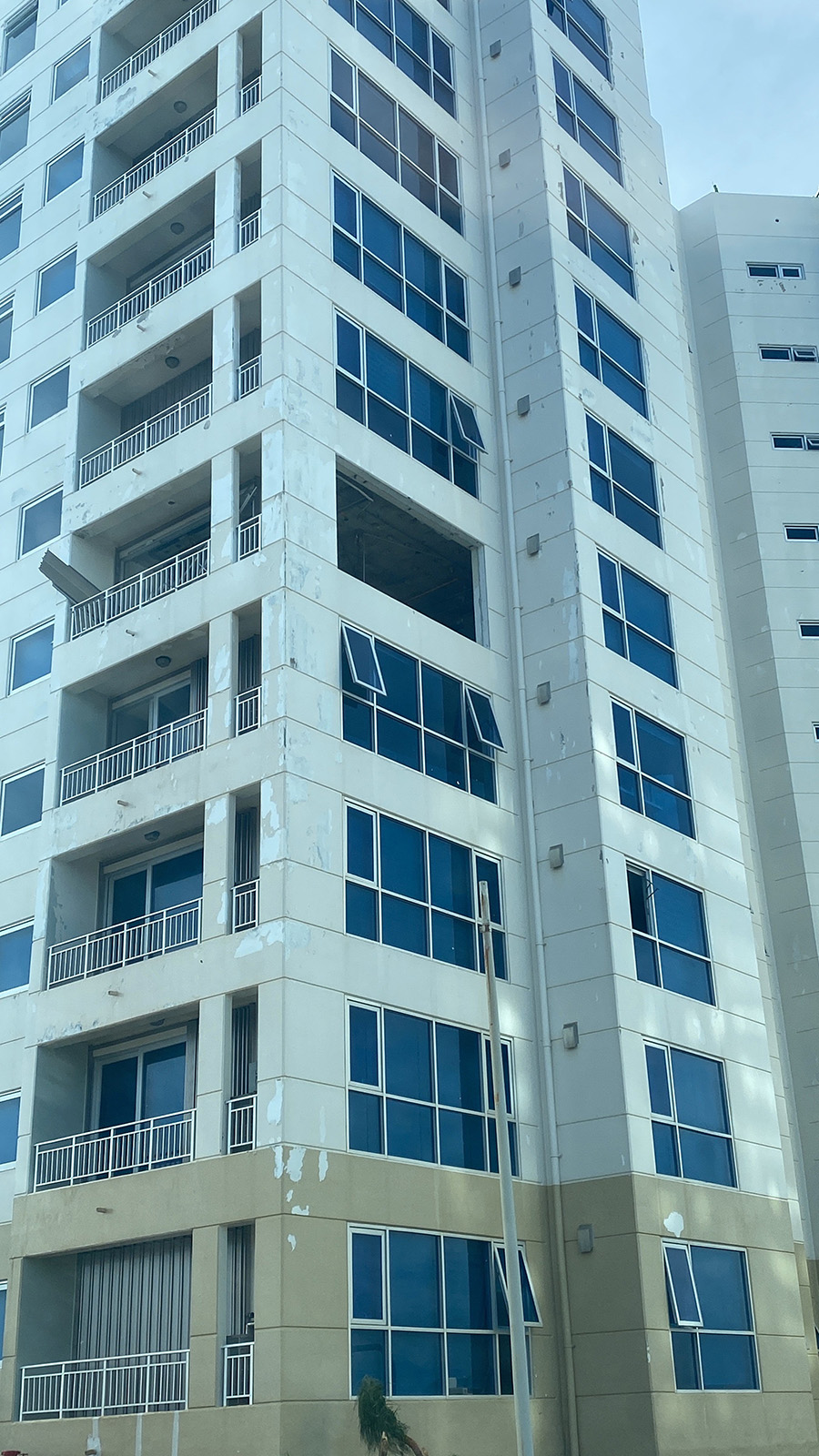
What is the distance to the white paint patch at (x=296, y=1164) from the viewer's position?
21234 mm

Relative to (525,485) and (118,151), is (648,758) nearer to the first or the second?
(525,485)

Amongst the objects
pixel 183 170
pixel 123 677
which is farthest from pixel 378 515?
pixel 183 170

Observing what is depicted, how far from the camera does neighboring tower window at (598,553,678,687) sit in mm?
30734

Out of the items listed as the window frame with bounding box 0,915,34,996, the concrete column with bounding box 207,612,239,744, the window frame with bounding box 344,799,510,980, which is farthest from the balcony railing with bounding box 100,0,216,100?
the window frame with bounding box 0,915,34,996

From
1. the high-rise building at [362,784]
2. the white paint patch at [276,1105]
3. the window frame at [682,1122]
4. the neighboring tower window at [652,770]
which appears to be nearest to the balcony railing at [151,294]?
the high-rise building at [362,784]

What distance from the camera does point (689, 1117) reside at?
27266 mm

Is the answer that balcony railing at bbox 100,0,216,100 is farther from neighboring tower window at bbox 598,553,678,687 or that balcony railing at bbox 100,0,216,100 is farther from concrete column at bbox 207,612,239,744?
concrete column at bbox 207,612,239,744

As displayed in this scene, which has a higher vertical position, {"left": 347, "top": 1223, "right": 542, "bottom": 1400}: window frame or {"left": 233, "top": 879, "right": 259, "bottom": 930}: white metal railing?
{"left": 233, "top": 879, "right": 259, "bottom": 930}: white metal railing

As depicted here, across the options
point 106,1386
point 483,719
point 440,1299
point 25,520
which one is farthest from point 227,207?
point 106,1386

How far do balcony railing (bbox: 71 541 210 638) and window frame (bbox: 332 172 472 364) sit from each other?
6762 mm

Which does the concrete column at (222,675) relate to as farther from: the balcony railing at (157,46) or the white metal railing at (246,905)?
the balcony railing at (157,46)

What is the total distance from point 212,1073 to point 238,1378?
440cm

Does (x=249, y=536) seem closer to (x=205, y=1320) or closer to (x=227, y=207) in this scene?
(x=227, y=207)

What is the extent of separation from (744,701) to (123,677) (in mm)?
19552
